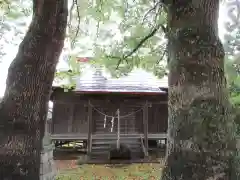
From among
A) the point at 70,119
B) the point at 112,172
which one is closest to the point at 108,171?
the point at 112,172

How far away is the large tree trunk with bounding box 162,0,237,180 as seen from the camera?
1.95 metres

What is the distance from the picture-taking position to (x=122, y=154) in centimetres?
1271

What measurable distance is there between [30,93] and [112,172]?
8.27 metres

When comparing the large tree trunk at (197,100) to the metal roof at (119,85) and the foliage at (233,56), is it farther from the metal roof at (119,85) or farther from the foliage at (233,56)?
the metal roof at (119,85)

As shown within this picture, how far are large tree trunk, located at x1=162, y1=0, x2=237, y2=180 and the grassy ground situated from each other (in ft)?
24.4

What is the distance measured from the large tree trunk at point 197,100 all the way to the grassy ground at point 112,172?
744 cm

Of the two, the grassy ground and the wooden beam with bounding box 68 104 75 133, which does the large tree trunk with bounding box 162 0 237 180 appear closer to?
the grassy ground

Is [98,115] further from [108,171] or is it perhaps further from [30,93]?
[30,93]

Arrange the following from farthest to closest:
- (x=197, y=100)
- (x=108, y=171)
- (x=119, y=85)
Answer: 1. (x=119, y=85)
2. (x=108, y=171)
3. (x=197, y=100)

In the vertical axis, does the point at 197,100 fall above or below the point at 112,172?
above

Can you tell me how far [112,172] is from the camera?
1027cm

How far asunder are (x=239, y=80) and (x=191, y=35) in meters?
1.04

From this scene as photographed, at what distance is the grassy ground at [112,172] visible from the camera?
925cm

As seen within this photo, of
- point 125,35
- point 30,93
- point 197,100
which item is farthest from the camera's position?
point 125,35
